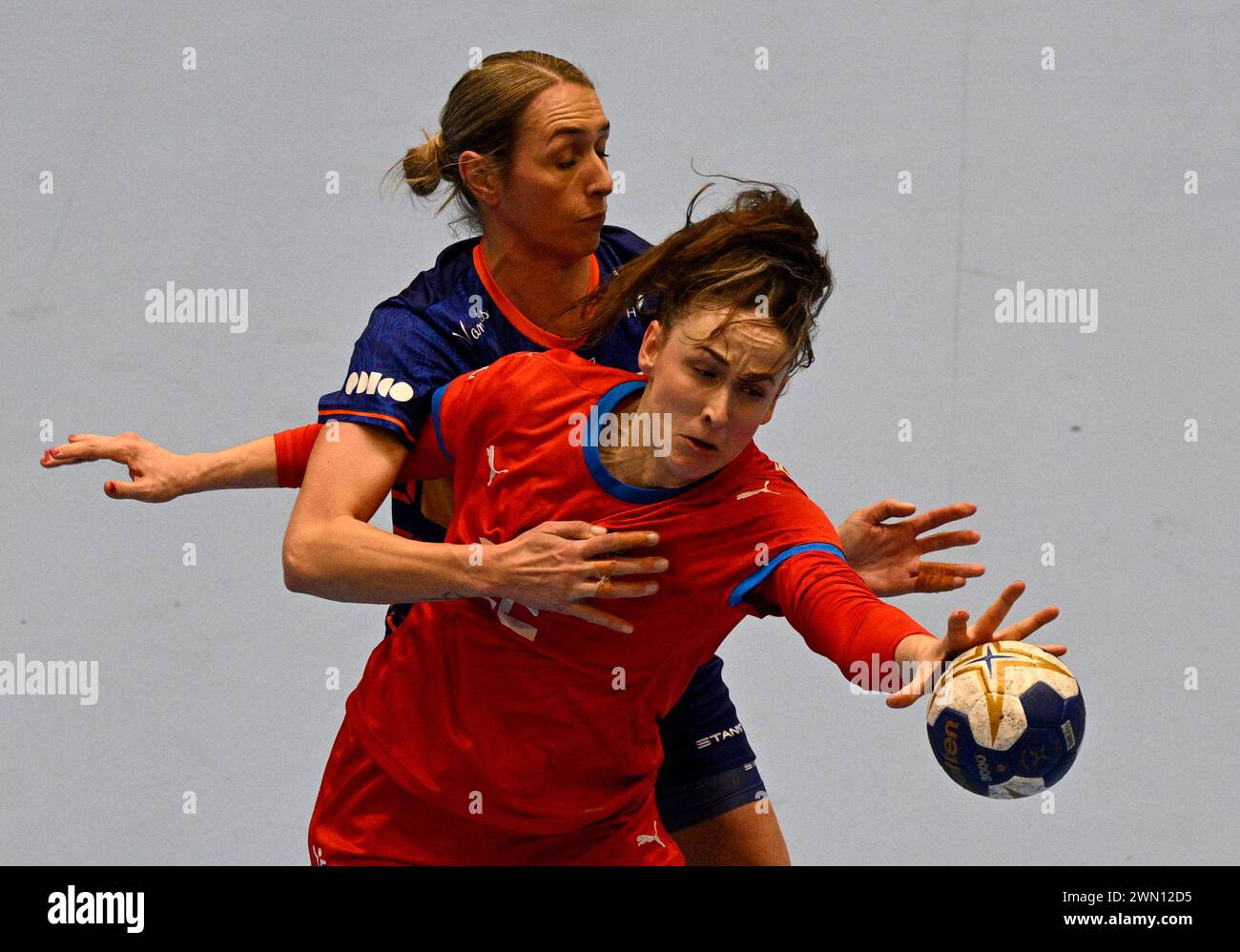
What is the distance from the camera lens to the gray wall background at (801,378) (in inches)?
187

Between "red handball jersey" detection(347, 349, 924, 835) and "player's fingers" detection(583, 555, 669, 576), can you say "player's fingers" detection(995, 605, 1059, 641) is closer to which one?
"red handball jersey" detection(347, 349, 924, 835)

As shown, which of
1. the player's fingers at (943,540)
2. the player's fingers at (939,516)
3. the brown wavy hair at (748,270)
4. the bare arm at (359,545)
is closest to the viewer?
the brown wavy hair at (748,270)

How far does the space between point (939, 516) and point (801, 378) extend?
2.24 m

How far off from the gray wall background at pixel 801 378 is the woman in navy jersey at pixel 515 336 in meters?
0.86

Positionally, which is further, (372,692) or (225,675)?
(225,675)

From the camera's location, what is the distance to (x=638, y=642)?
2.95 metres

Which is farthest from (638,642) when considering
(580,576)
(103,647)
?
(103,647)

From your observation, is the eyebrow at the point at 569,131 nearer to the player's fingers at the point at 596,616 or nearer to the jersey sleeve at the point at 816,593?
the jersey sleeve at the point at 816,593

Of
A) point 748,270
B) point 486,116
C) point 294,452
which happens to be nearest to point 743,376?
point 748,270

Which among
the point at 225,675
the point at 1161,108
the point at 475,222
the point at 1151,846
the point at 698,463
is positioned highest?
the point at 1161,108

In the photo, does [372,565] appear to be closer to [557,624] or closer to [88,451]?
[557,624]

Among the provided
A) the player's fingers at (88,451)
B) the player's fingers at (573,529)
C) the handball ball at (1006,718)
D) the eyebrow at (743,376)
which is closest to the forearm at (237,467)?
the player's fingers at (88,451)

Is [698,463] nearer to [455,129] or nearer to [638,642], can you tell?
[638,642]
